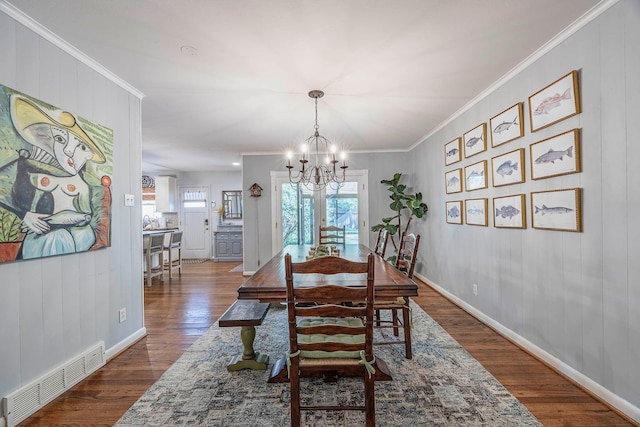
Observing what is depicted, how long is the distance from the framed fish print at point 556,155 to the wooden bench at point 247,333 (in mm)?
2435

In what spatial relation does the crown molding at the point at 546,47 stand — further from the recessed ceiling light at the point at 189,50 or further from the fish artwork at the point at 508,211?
the recessed ceiling light at the point at 189,50

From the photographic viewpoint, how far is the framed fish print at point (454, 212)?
3.69 metres

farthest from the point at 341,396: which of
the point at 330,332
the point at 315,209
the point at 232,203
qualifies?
the point at 232,203

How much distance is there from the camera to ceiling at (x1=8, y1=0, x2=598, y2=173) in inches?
70.0

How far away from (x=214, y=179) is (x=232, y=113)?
4.80 m

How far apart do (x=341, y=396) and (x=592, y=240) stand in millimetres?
1906

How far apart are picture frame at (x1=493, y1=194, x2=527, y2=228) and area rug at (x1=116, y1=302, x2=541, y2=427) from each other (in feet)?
4.00

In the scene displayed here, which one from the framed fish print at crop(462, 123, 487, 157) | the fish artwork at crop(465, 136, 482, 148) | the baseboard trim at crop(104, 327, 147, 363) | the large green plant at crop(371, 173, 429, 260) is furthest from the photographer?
the large green plant at crop(371, 173, 429, 260)

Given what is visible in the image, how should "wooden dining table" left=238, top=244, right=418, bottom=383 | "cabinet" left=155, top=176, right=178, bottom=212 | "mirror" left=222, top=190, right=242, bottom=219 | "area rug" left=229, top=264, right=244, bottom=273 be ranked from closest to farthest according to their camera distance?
"wooden dining table" left=238, top=244, right=418, bottom=383, "area rug" left=229, top=264, right=244, bottom=273, "cabinet" left=155, top=176, right=178, bottom=212, "mirror" left=222, top=190, right=242, bottom=219

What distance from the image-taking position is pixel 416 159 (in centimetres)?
524

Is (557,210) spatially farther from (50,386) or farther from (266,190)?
(266,190)

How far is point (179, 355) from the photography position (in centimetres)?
253

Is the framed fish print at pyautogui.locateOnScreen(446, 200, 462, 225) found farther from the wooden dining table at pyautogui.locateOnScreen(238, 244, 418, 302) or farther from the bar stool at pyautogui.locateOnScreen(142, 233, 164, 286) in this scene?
the bar stool at pyautogui.locateOnScreen(142, 233, 164, 286)

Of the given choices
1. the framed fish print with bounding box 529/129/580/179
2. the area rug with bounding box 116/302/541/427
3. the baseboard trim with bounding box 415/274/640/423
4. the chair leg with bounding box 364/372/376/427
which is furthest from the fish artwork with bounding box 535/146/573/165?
the chair leg with bounding box 364/372/376/427
